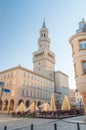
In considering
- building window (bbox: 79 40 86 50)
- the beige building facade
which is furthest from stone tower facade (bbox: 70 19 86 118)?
the beige building facade

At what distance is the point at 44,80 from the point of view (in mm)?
62812

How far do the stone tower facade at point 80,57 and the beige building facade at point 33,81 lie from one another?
33.4m

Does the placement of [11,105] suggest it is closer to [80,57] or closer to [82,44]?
[80,57]

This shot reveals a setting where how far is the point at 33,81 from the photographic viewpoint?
5519 cm

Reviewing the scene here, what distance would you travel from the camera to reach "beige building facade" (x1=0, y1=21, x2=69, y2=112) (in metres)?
47.8

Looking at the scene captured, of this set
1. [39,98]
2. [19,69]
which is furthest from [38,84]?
[19,69]

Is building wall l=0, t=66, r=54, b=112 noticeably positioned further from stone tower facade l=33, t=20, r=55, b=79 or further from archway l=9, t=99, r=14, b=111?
stone tower facade l=33, t=20, r=55, b=79

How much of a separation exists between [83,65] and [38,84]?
4304cm

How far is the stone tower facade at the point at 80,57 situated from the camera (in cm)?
1568

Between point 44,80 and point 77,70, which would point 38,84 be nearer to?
point 44,80

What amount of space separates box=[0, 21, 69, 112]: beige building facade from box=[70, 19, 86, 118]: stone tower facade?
33.4m

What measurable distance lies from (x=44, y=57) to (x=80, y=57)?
58.3 m

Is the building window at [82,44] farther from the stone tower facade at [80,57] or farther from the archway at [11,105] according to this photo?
the archway at [11,105]

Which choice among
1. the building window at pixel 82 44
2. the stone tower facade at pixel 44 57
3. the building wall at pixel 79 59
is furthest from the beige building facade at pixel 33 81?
the building window at pixel 82 44
